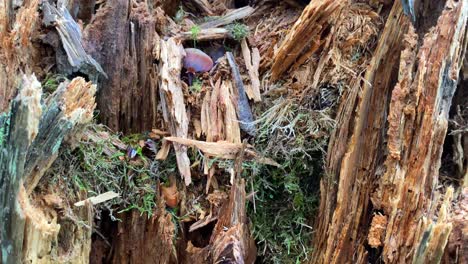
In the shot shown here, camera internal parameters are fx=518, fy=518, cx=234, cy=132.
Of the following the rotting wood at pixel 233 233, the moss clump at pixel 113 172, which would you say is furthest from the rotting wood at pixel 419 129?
the moss clump at pixel 113 172

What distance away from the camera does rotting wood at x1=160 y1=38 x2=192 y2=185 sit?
8.43 ft

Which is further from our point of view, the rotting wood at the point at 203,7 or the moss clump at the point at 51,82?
the rotting wood at the point at 203,7

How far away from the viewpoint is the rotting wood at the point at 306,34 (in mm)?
2639

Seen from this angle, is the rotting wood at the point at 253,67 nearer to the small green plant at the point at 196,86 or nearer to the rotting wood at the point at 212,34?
the rotting wood at the point at 212,34

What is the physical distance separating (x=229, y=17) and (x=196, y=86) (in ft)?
1.66

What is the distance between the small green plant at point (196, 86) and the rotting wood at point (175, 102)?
0.27 ft

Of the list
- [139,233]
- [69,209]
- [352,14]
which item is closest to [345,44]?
[352,14]

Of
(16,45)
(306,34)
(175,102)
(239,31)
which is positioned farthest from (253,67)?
(16,45)

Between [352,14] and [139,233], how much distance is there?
5.23 ft

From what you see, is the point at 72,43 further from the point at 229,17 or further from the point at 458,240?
the point at 458,240

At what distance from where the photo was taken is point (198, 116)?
2.70 m

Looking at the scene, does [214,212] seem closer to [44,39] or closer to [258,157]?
[258,157]

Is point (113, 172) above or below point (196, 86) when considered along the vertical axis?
below

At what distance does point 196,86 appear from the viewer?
2750mm
